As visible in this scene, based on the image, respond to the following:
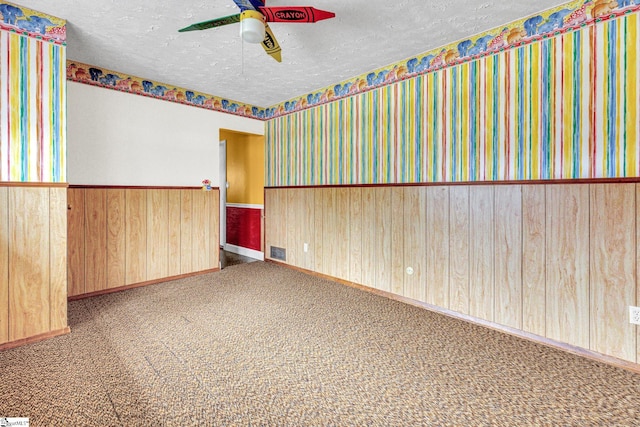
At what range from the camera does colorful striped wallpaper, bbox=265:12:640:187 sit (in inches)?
81.3

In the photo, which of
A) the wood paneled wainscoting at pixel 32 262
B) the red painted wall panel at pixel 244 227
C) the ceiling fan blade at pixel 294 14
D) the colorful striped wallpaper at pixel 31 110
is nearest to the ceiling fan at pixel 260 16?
the ceiling fan blade at pixel 294 14

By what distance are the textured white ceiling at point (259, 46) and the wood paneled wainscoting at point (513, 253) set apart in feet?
4.33

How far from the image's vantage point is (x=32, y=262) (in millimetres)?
2336

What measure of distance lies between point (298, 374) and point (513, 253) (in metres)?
1.87

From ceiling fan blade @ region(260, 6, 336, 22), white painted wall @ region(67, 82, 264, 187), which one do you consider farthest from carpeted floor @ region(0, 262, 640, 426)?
ceiling fan blade @ region(260, 6, 336, 22)

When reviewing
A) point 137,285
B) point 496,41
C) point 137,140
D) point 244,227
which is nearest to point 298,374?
point 137,285

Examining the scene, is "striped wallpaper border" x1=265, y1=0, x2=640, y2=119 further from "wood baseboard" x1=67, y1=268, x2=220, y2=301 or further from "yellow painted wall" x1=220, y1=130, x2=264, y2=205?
"wood baseboard" x1=67, y1=268, x2=220, y2=301

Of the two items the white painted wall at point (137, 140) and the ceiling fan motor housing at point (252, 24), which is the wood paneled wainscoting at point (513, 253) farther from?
the white painted wall at point (137, 140)

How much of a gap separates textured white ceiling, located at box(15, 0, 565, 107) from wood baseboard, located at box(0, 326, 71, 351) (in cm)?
244

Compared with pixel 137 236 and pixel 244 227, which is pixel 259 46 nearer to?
pixel 137 236

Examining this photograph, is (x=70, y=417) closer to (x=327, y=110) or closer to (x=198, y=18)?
(x=198, y=18)

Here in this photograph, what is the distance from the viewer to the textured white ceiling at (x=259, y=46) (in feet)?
7.52

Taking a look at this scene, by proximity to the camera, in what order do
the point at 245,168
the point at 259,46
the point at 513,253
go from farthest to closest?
the point at 245,168, the point at 259,46, the point at 513,253

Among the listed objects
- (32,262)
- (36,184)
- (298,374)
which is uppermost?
(36,184)
